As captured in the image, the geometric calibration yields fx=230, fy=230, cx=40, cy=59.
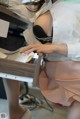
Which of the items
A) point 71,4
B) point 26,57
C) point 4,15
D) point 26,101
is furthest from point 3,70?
point 26,101

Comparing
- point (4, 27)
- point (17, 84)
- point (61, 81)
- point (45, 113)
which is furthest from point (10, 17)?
point (45, 113)

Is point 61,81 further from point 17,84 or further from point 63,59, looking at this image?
point 17,84

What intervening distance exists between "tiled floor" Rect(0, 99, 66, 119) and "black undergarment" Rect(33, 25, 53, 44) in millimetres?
888

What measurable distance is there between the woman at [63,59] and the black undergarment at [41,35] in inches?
1.0

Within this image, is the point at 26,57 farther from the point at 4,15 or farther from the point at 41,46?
the point at 4,15

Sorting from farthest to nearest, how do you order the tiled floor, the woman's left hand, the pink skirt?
1. the tiled floor
2. the pink skirt
3. the woman's left hand

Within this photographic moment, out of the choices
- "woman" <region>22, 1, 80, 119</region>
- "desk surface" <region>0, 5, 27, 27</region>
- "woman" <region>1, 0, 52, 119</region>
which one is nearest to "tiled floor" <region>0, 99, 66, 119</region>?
"woman" <region>1, 0, 52, 119</region>

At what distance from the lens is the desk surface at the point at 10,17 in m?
0.97

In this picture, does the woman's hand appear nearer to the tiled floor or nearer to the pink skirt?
the pink skirt

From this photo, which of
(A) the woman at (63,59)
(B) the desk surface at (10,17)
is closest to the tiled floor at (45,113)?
(A) the woman at (63,59)

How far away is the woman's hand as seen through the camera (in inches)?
34.5

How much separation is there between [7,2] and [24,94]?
1020 millimetres

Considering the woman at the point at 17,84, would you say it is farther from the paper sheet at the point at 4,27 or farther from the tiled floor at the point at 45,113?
the tiled floor at the point at 45,113

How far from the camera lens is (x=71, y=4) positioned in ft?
3.00
